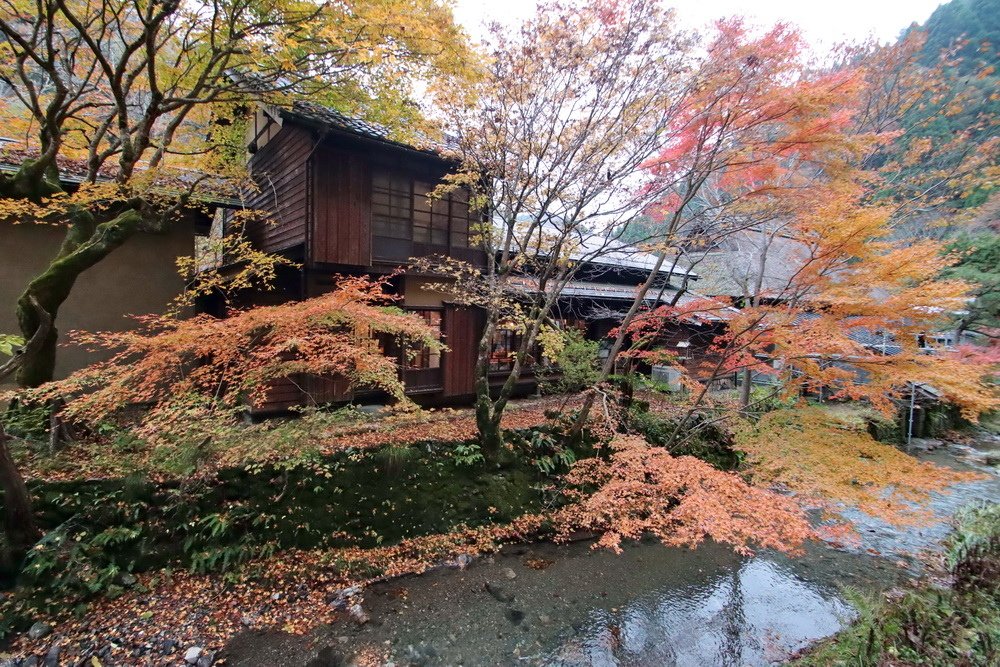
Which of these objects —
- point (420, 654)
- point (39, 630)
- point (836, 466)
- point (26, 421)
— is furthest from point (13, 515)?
point (836, 466)

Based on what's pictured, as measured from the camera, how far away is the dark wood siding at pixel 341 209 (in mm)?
9281

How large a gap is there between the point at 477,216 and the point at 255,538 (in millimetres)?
9033

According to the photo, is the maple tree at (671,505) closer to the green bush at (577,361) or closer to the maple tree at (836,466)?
the maple tree at (836,466)

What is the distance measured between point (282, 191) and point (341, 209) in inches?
87.7

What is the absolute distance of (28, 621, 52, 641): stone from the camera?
455cm

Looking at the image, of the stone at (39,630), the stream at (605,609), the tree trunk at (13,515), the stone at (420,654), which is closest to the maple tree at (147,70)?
the tree trunk at (13,515)

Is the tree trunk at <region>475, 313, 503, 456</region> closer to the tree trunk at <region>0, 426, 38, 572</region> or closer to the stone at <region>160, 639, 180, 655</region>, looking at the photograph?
the stone at <region>160, 639, 180, 655</region>

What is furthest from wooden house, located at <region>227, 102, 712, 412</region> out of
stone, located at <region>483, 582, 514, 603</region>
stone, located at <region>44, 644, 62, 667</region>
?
stone, located at <region>483, 582, 514, 603</region>

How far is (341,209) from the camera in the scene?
31.3 ft

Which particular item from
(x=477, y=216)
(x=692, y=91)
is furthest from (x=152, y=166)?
(x=692, y=91)

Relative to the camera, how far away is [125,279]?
9227 mm

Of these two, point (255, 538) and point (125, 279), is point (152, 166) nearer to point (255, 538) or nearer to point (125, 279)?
point (125, 279)

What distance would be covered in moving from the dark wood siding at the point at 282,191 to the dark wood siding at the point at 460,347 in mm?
4107

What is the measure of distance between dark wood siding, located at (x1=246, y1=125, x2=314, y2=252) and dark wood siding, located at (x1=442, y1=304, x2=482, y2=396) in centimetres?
411
